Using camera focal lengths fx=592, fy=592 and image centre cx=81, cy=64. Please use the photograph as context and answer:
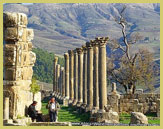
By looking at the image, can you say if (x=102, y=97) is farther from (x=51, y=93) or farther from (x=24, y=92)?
(x=51, y=93)

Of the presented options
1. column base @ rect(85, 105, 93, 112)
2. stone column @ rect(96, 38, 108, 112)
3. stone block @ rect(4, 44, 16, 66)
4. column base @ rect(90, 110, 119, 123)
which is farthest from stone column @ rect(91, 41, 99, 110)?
stone block @ rect(4, 44, 16, 66)

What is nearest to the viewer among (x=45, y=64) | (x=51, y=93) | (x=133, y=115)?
(x=133, y=115)

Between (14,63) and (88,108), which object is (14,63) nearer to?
(14,63)

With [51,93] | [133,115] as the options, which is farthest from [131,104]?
[51,93]

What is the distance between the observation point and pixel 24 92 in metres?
26.6

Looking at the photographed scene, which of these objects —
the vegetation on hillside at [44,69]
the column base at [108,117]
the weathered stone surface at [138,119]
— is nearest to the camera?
the weathered stone surface at [138,119]

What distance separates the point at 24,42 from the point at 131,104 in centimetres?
1739

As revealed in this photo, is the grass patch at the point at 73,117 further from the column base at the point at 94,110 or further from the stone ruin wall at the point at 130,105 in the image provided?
the stone ruin wall at the point at 130,105

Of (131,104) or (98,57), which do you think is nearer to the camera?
(98,57)

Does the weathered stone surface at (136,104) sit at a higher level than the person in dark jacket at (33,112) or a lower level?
higher

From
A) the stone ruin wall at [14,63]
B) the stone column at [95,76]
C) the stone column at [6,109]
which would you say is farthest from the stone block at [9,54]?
the stone column at [95,76]

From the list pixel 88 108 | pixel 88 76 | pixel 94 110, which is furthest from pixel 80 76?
pixel 94 110

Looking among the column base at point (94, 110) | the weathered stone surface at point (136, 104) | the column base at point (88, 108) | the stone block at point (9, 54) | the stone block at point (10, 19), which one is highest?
the stone block at point (10, 19)

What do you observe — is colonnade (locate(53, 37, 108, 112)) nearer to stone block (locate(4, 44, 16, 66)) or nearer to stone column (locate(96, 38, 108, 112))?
stone column (locate(96, 38, 108, 112))
